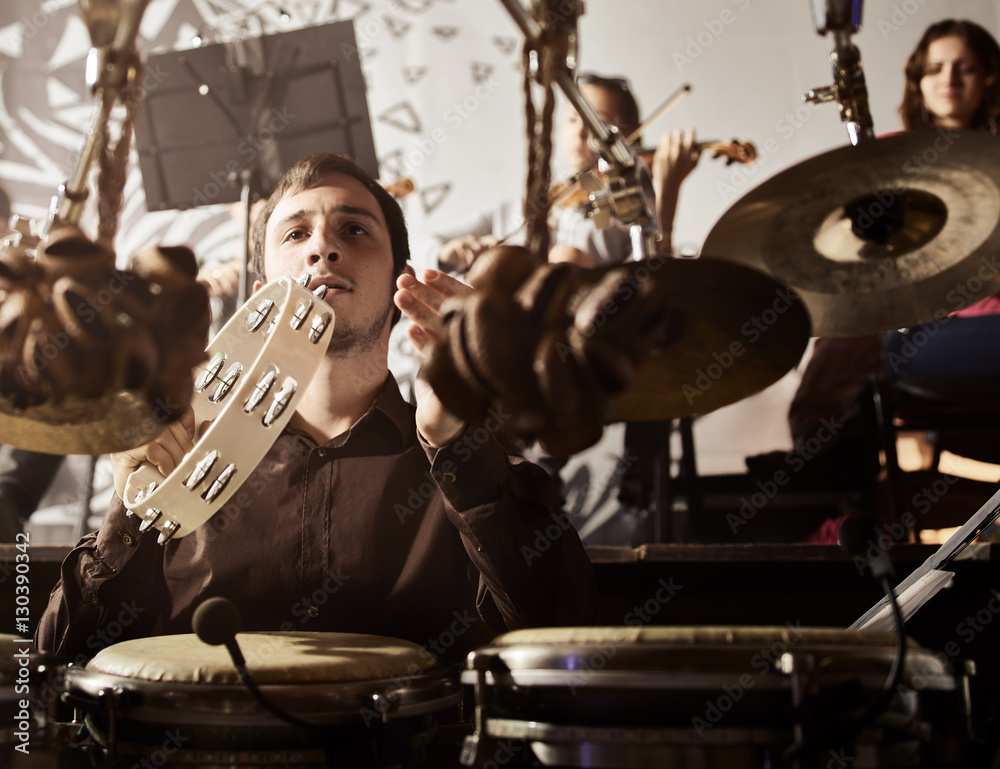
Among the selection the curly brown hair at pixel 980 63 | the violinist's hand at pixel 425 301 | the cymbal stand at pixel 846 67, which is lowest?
the violinist's hand at pixel 425 301

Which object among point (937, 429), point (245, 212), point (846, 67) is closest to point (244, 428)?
point (846, 67)

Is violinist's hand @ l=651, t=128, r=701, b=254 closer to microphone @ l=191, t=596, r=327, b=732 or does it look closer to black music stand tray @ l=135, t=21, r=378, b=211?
black music stand tray @ l=135, t=21, r=378, b=211

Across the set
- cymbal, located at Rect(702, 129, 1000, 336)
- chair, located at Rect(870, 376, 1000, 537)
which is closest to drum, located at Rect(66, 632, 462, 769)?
cymbal, located at Rect(702, 129, 1000, 336)

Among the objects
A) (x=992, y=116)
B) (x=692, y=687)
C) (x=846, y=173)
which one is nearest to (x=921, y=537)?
(x=992, y=116)

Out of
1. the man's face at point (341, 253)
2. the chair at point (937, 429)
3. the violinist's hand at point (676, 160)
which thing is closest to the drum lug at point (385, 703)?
the man's face at point (341, 253)

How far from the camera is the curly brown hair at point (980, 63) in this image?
2.87m

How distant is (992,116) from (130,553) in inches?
116

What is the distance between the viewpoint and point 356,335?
181 centimetres

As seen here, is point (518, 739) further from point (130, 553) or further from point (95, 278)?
point (130, 553)

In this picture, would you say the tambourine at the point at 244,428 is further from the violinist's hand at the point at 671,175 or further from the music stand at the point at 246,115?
the music stand at the point at 246,115

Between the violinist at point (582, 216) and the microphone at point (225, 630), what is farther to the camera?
the violinist at point (582, 216)

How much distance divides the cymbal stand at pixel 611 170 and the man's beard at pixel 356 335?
701 millimetres

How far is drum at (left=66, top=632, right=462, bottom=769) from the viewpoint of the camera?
1040 mm

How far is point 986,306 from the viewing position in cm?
261
